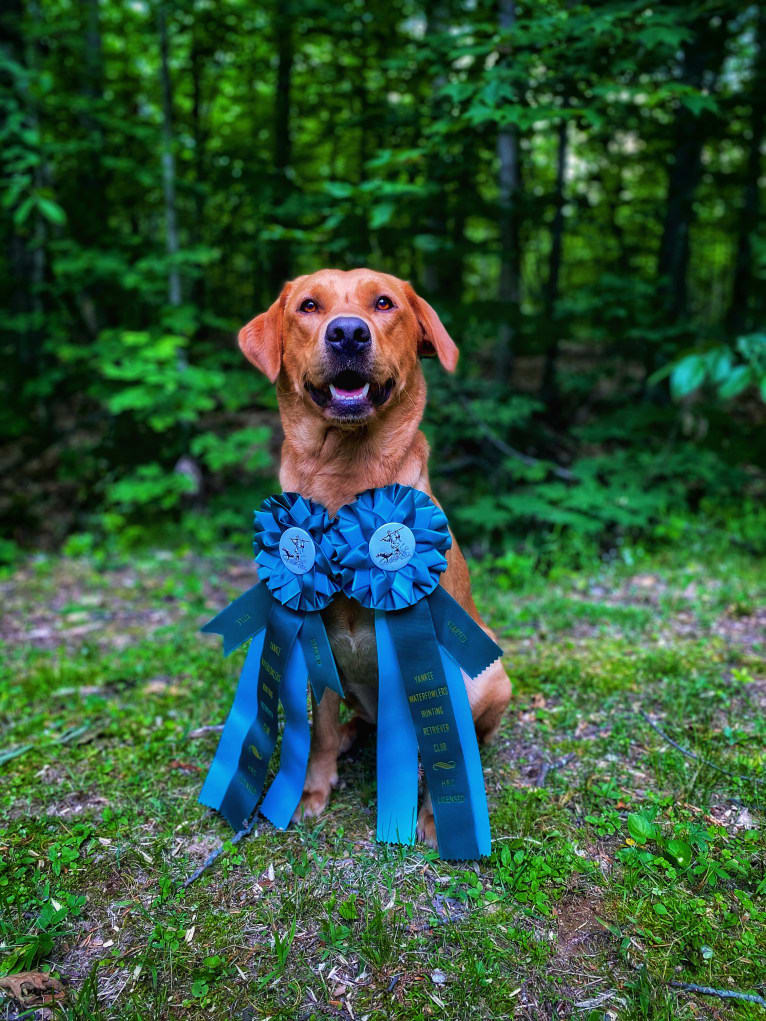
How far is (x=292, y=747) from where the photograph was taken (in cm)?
226

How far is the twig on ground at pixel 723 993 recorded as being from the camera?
158 cm

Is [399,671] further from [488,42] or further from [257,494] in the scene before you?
[257,494]

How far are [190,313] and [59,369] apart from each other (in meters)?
2.18

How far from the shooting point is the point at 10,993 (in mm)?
1595

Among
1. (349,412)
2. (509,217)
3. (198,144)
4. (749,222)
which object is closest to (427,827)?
(349,412)

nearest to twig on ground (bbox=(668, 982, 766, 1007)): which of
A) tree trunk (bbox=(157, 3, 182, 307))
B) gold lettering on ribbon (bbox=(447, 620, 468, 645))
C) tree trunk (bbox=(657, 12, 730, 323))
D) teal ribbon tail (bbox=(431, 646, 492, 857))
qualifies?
teal ribbon tail (bbox=(431, 646, 492, 857))

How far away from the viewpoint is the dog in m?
2.06

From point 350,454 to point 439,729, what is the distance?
955 millimetres

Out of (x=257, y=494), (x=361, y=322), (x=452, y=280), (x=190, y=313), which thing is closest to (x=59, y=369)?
(x=190, y=313)

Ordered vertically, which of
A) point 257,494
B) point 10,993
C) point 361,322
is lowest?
point 257,494

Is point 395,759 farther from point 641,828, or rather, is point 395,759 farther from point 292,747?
point 641,828

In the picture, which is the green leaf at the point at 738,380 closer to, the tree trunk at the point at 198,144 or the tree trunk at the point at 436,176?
the tree trunk at the point at 436,176

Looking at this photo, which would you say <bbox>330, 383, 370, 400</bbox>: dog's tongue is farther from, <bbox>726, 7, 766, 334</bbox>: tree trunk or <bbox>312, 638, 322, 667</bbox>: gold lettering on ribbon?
<bbox>726, 7, 766, 334</bbox>: tree trunk

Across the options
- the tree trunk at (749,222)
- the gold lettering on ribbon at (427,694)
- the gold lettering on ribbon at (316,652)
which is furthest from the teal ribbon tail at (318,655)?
the tree trunk at (749,222)
